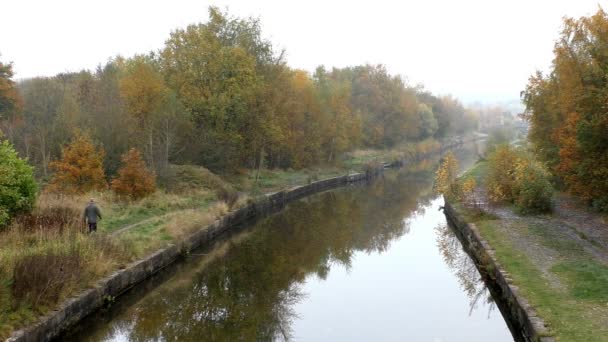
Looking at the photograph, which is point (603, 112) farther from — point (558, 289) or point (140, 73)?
point (140, 73)

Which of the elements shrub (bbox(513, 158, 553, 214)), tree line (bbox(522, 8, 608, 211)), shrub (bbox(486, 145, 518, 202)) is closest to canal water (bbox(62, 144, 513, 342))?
shrub (bbox(486, 145, 518, 202))

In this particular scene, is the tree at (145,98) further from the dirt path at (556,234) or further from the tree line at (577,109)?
the tree line at (577,109)

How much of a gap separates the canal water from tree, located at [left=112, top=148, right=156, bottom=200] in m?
4.38

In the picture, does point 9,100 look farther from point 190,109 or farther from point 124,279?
point 124,279

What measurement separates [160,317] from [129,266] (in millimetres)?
2162

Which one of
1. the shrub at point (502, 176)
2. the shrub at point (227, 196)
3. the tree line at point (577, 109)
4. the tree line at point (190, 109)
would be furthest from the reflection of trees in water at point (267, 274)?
the tree line at point (577, 109)

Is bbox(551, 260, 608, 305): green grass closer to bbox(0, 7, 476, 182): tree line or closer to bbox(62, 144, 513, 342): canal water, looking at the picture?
bbox(62, 144, 513, 342): canal water

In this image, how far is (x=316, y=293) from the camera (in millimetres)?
16250

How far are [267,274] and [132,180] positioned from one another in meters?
8.92

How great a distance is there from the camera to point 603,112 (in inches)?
679

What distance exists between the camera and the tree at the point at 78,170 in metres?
22.9

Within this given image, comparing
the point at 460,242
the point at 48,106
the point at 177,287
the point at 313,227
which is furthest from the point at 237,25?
the point at 177,287

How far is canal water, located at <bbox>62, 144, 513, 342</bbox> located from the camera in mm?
12789

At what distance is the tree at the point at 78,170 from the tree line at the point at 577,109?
18696 millimetres
